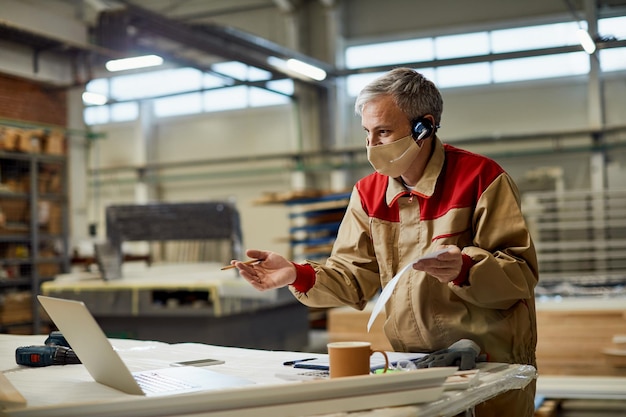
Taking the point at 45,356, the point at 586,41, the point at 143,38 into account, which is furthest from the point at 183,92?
the point at 45,356

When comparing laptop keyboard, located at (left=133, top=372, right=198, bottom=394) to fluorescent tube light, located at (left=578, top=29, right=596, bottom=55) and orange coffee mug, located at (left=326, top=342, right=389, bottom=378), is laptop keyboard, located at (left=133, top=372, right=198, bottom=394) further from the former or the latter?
fluorescent tube light, located at (left=578, top=29, right=596, bottom=55)

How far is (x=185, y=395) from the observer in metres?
1.42

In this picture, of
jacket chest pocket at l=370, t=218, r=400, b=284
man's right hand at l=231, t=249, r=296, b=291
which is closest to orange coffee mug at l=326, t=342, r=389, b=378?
man's right hand at l=231, t=249, r=296, b=291

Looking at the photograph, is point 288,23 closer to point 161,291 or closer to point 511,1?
point 511,1

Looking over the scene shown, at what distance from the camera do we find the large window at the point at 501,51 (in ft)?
40.0

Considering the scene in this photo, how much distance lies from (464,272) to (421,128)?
54cm

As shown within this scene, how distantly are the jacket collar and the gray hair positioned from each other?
13cm

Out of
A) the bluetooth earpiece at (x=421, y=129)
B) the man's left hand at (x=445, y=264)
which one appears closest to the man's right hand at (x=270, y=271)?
the man's left hand at (x=445, y=264)

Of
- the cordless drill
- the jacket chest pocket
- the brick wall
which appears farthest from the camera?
the brick wall

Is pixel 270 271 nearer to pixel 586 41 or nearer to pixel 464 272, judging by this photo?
pixel 464 272

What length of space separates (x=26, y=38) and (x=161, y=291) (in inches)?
172

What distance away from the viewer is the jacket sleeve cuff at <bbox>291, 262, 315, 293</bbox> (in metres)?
2.29

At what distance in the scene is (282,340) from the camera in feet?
22.8

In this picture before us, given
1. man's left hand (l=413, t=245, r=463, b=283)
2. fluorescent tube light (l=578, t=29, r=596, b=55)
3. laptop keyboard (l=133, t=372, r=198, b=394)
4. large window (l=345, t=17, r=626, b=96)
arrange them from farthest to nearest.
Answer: large window (l=345, t=17, r=626, b=96)
fluorescent tube light (l=578, t=29, r=596, b=55)
man's left hand (l=413, t=245, r=463, b=283)
laptop keyboard (l=133, t=372, r=198, b=394)
